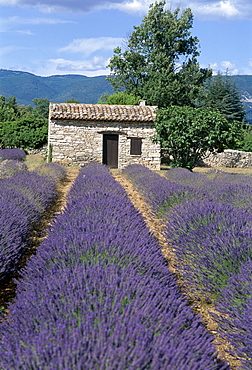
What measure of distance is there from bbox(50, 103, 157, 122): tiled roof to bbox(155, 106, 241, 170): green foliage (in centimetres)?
228

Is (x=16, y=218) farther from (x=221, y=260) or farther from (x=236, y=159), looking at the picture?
(x=236, y=159)

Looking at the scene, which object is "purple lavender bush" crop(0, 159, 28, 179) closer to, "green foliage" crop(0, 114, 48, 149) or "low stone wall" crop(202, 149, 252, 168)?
"green foliage" crop(0, 114, 48, 149)

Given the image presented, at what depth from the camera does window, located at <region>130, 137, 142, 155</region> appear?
16250 mm

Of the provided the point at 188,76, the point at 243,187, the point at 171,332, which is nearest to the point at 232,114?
the point at 188,76

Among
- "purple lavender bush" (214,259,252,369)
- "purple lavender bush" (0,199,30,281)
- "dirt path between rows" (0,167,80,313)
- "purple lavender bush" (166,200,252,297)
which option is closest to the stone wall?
"dirt path between rows" (0,167,80,313)

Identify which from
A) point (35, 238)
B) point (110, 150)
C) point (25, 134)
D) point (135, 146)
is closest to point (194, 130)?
point (135, 146)

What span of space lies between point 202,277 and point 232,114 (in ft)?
83.9

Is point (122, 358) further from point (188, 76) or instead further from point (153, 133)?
point (188, 76)

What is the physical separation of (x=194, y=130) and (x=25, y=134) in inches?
404

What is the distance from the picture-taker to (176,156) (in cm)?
1435

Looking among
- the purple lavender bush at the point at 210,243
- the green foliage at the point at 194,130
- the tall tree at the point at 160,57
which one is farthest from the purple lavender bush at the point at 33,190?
the tall tree at the point at 160,57

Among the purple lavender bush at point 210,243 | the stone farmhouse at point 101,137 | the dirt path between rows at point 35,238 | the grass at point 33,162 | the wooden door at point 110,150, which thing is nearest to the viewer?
the purple lavender bush at point 210,243

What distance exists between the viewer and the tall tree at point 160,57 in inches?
1077

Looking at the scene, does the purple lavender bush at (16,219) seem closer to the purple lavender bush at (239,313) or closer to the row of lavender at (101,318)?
the row of lavender at (101,318)
